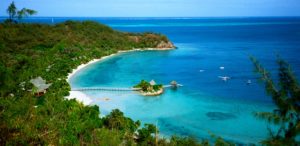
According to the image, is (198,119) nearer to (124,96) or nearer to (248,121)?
(248,121)

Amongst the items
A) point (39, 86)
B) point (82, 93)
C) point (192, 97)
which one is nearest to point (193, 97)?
point (192, 97)

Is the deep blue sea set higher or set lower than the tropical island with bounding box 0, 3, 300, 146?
lower

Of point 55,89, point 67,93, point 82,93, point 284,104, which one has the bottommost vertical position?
point 82,93

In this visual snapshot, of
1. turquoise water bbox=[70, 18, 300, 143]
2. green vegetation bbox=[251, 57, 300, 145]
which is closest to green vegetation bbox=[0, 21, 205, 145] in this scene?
turquoise water bbox=[70, 18, 300, 143]

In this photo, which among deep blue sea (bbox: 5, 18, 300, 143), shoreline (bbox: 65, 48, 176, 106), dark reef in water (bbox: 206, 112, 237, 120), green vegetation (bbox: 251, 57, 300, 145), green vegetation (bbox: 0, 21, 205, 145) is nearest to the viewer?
green vegetation (bbox: 251, 57, 300, 145)

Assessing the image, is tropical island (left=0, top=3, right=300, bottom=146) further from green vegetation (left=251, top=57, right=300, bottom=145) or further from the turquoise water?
the turquoise water

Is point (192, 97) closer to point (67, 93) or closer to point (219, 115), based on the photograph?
point (219, 115)
